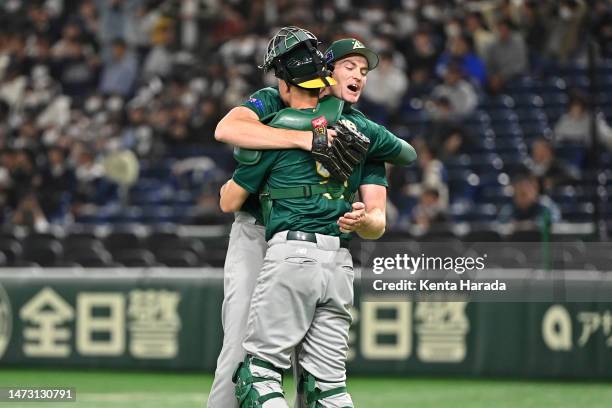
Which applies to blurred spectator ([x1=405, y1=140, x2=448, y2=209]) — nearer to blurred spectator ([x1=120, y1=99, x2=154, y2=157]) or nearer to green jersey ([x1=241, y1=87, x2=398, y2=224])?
blurred spectator ([x1=120, y1=99, x2=154, y2=157])

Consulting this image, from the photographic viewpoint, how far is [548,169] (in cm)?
1261

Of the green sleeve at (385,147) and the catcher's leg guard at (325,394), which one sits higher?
the green sleeve at (385,147)

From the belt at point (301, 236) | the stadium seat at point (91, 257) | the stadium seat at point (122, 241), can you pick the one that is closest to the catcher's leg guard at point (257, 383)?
the belt at point (301, 236)

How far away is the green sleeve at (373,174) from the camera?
17.7 ft

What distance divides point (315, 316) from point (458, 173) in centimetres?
876

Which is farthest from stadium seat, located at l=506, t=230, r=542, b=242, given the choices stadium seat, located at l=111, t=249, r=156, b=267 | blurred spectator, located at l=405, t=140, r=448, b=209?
stadium seat, located at l=111, t=249, r=156, b=267

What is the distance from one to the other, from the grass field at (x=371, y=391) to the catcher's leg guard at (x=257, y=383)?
145 inches

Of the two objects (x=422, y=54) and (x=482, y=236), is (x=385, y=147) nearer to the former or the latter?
(x=482, y=236)

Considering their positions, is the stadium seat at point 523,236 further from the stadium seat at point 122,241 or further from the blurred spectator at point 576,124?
the stadium seat at point 122,241

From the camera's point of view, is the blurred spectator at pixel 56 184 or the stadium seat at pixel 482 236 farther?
the blurred spectator at pixel 56 184

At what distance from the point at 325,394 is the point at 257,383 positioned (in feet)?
0.94

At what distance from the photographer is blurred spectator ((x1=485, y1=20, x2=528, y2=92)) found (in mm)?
14781

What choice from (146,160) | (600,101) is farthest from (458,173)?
(146,160)

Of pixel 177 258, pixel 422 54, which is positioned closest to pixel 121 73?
pixel 422 54
